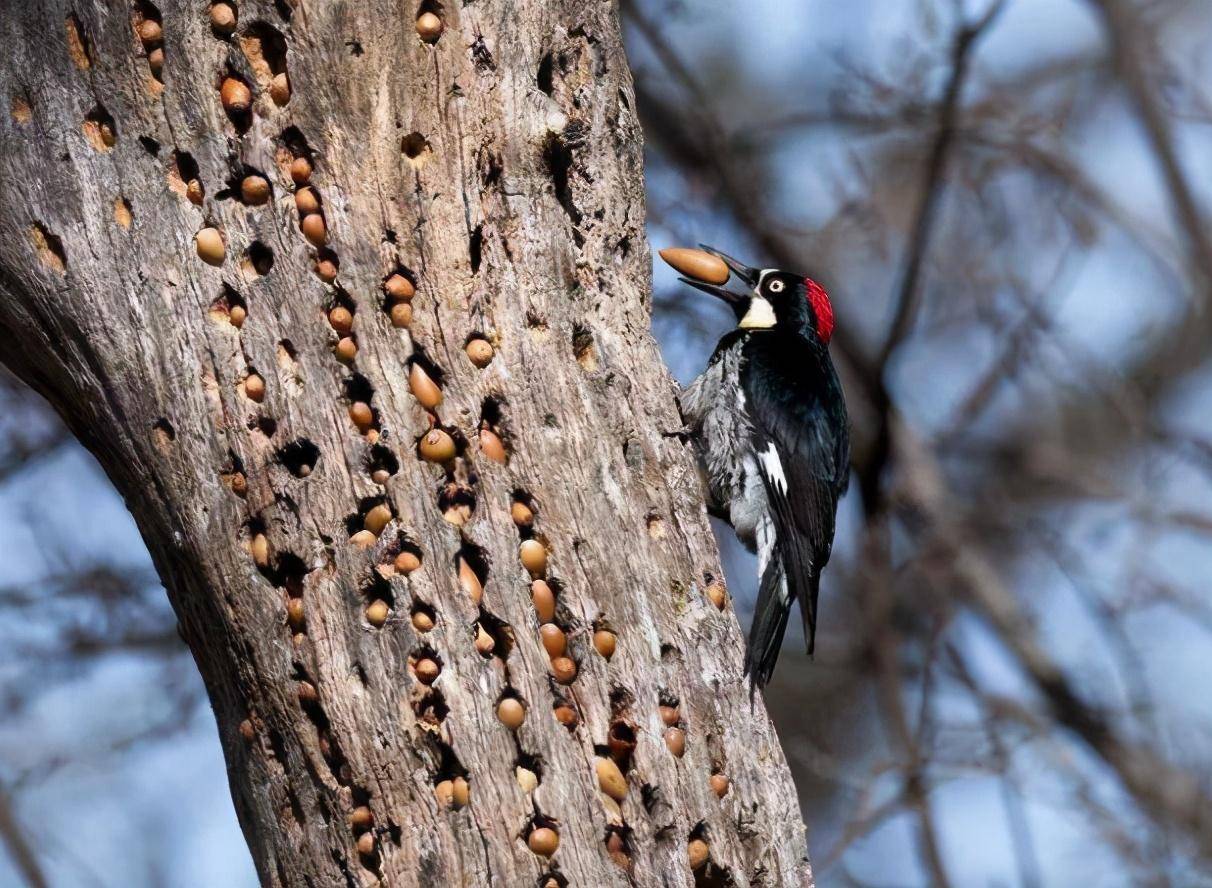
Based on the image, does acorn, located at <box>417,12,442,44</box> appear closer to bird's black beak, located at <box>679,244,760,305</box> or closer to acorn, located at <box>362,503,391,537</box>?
acorn, located at <box>362,503,391,537</box>

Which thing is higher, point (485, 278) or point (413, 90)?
point (413, 90)

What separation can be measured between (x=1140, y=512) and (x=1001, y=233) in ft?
4.70

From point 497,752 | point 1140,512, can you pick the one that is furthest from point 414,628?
point 1140,512

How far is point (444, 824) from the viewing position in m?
Result: 2.13

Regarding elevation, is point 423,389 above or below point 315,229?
below

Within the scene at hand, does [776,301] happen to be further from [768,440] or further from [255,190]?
[255,190]

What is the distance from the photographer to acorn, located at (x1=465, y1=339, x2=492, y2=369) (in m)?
2.32

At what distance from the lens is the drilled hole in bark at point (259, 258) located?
226cm

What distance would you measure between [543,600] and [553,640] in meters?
0.07

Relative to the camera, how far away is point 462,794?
2.14 m

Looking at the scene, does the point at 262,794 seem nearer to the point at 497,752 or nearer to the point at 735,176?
the point at 497,752

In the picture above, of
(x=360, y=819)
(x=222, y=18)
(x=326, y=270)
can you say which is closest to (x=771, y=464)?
(x=326, y=270)

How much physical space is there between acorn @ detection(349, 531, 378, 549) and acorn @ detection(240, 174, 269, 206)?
0.60m

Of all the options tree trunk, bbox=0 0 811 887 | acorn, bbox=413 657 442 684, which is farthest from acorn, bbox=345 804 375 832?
acorn, bbox=413 657 442 684
